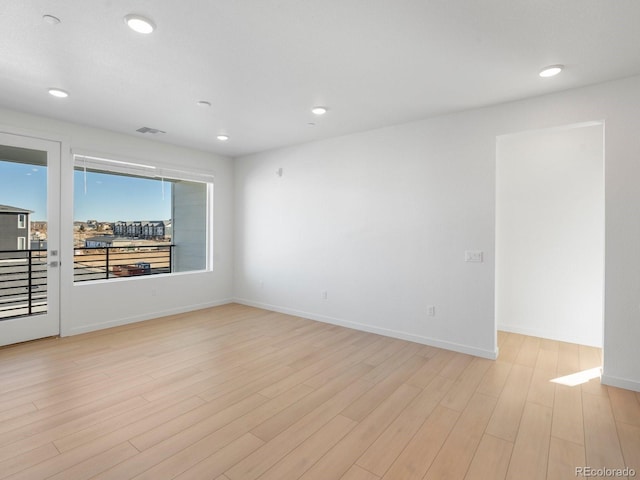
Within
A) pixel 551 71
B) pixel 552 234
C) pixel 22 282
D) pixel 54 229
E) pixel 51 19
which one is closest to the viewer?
pixel 51 19

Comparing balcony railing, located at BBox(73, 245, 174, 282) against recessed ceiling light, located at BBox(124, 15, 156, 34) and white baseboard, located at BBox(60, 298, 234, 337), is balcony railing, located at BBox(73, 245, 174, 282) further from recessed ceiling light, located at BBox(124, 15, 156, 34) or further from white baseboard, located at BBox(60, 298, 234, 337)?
recessed ceiling light, located at BBox(124, 15, 156, 34)

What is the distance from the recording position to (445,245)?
3.69m

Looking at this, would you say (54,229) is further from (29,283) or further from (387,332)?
(387,332)

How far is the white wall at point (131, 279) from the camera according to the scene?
13.1 ft

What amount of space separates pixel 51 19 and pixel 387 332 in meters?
4.18

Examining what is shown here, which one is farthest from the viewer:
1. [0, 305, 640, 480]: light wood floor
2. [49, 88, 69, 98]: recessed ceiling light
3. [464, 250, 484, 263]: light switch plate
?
[464, 250, 484, 263]: light switch plate

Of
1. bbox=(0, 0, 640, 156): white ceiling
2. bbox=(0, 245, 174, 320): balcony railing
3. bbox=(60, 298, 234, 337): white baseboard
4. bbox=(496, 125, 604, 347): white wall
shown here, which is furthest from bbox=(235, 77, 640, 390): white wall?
bbox=(0, 245, 174, 320): balcony railing

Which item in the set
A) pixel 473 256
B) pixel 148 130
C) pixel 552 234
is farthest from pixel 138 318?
pixel 552 234

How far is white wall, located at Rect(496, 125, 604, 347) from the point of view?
3773mm

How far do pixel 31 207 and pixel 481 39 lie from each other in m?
4.89

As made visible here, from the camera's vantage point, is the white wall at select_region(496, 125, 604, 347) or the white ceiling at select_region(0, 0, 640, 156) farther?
the white wall at select_region(496, 125, 604, 347)

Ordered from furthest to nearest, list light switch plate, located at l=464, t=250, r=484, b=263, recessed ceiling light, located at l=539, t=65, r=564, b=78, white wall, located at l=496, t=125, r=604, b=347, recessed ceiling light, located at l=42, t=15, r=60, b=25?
white wall, located at l=496, t=125, r=604, b=347
light switch plate, located at l=464, t=250, r=484, b=263
recessed ceiling light, located at l=539, t=65, r=564, b=78
recessed ceiling light, located at l=42, t=15, r=60, b=25

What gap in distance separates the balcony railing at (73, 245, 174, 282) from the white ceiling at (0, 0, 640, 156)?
192cm

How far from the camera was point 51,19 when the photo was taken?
1.98m
